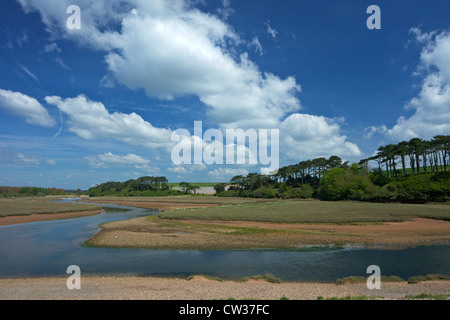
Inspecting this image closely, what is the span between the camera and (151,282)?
15289 mm

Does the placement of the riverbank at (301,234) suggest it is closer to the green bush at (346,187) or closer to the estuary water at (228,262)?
the estuary water at (228,262)

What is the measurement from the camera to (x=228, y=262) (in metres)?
19.9

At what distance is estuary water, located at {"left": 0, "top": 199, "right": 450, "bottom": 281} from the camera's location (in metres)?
17.2

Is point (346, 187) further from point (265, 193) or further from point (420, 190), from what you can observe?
point (265, 193)

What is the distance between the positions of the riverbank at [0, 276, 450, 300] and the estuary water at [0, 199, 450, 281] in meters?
1.98

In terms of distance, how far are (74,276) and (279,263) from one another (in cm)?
1497

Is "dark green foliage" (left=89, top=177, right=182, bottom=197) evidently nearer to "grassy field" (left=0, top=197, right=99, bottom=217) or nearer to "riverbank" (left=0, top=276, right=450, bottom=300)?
"grassy field" (left=0, top=197, right=99, bottom=217)

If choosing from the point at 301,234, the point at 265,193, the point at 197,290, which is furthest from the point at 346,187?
the point at 197,290

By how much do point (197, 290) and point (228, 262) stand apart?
23.5 ft

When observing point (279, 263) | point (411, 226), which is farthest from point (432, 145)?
point (279, 263)
